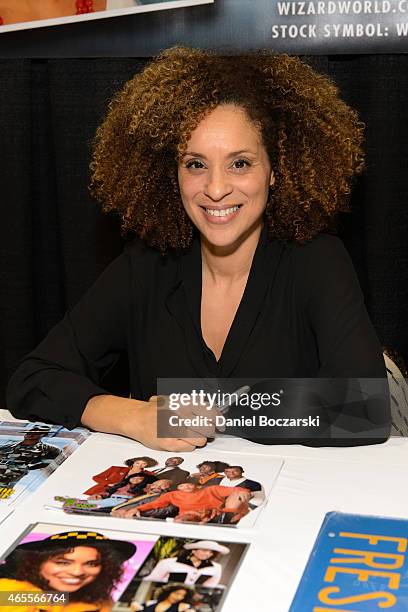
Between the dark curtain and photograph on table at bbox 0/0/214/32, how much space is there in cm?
12

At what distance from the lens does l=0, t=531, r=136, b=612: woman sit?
979 millimetres

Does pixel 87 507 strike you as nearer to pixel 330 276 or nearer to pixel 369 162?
pixel 330 276

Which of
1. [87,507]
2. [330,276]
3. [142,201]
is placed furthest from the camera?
[142,201]

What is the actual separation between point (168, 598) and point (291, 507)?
0.28 meters

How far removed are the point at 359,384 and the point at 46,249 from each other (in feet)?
4.35

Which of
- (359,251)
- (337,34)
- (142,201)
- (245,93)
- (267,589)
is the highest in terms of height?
(337,34)

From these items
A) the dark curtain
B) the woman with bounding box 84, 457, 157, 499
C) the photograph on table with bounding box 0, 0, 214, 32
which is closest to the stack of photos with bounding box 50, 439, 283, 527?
the woman with bounding box 84, 457, 157, 499

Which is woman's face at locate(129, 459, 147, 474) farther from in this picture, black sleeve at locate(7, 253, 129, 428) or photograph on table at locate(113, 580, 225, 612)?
photograph on table at locate(113, 580, 225, 612)

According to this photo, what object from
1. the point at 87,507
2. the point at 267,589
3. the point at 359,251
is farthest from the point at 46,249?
the point at 267,589

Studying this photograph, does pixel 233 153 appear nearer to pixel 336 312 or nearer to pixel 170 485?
pixel 336 312

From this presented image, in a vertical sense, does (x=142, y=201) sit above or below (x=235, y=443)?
above

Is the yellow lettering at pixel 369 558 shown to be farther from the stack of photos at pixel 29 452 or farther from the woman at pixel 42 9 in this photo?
the woman at pixel 42 9

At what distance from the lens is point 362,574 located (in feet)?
3.28

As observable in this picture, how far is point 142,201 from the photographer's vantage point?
1933 mm
